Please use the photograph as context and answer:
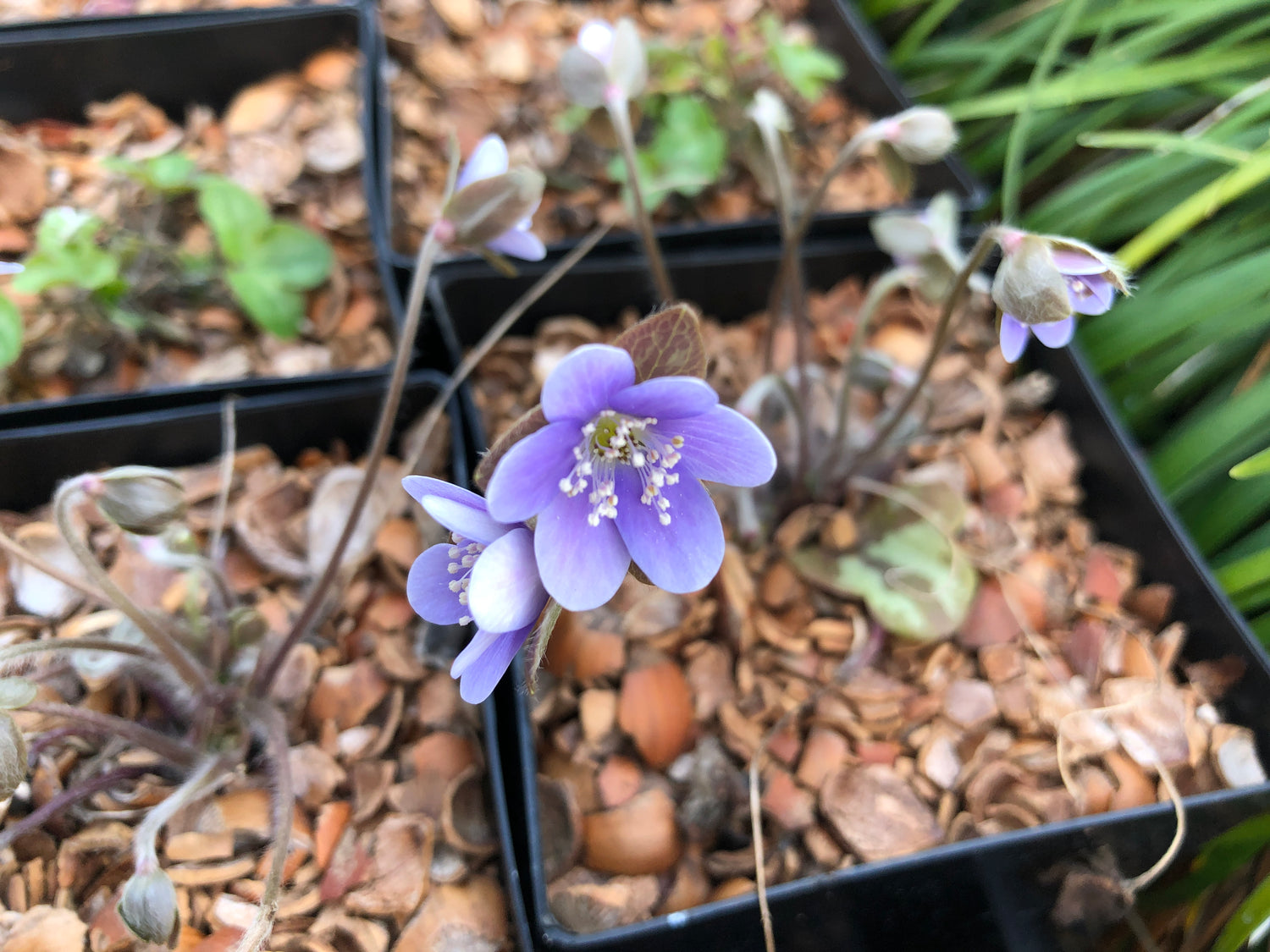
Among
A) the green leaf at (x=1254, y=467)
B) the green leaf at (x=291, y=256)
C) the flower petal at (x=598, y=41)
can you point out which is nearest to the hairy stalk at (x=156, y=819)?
the green leaf at (x=291, y=256)

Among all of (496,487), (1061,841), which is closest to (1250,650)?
(1061,841)

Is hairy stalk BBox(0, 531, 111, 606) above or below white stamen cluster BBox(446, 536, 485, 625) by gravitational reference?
above

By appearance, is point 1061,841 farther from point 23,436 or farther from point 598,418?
point 23,436

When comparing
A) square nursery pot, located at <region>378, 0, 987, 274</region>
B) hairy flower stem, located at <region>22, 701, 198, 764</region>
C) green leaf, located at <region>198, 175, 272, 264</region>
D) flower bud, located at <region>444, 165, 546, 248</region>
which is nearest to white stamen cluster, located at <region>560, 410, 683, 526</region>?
flower bud, located at <region>444, 165, 546, 248</region>

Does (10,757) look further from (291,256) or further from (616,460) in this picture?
(291,256)

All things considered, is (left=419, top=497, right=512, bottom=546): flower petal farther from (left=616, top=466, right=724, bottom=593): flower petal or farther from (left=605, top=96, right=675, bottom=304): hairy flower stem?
(left=605, top=96, right=675, bottom=304): hairy flower stem

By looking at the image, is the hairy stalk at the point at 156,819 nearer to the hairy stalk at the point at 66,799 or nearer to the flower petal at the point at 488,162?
the hairy stalk at the point at 66,799
